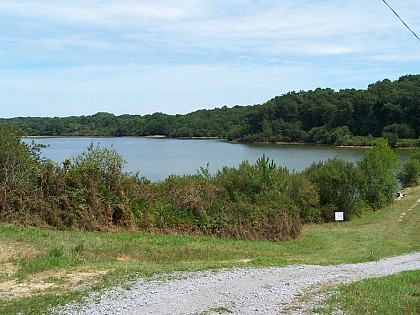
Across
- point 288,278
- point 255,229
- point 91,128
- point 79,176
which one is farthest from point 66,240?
point 91,128

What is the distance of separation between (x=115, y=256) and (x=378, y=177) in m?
29.9

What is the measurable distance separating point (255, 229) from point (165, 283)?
1009cm

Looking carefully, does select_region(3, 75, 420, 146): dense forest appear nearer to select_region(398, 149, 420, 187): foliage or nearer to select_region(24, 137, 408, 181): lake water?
select_region(24, 137, 408, 181): lake water

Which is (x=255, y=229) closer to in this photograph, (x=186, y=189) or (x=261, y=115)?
(x=186, y=189)

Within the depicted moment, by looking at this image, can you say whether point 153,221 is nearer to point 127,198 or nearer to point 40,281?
point 127,198

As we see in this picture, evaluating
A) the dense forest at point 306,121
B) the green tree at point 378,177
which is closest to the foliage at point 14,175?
the green tree at point 378,177

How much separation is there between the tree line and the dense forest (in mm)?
80776

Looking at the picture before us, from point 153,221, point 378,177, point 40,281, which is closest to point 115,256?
point 40,281

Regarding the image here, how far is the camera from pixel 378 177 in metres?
37.9

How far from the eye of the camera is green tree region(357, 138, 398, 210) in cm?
3712

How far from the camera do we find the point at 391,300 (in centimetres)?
801

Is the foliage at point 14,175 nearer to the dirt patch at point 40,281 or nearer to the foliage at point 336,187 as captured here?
the dirt patch at point 40,281

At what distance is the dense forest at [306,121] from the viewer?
107 metres

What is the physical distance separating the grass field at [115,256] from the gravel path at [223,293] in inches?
23.7
